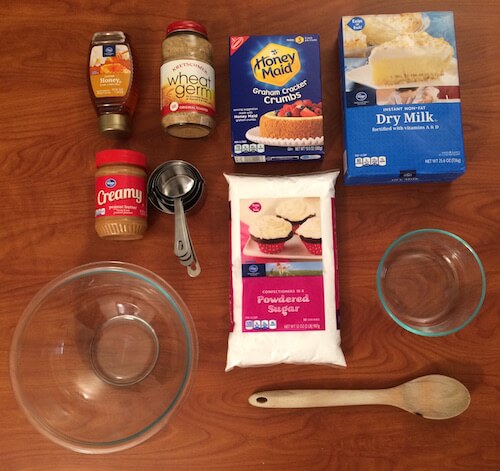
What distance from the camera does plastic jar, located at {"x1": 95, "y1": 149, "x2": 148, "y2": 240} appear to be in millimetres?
809

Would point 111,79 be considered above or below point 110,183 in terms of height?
above

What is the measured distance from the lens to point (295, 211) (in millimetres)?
850

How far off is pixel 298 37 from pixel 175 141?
28 centimetres

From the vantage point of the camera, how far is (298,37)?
2.73 ft

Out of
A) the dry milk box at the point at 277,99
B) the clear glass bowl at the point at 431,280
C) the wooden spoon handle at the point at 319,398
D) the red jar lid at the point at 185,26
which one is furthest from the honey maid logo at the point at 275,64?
the wooden spoon handle at the point at 319,398

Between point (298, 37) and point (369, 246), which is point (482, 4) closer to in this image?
point (298, 37)

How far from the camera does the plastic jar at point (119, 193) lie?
2.65 feet

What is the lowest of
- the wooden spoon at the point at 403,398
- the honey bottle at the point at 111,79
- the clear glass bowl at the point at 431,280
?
the wooden spoon at the point at 403,398

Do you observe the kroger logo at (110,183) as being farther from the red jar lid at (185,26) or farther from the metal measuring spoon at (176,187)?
the red jar lid at (185,26)

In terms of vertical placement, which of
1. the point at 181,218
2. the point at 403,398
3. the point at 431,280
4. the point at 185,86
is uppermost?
the point at 185,86

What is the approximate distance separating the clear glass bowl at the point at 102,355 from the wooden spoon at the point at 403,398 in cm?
16

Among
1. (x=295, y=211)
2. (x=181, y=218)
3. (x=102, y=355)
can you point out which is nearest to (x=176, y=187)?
(x=181, y=218)

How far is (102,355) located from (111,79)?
0.46 m

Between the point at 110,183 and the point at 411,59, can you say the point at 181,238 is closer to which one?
the point at 110,183
